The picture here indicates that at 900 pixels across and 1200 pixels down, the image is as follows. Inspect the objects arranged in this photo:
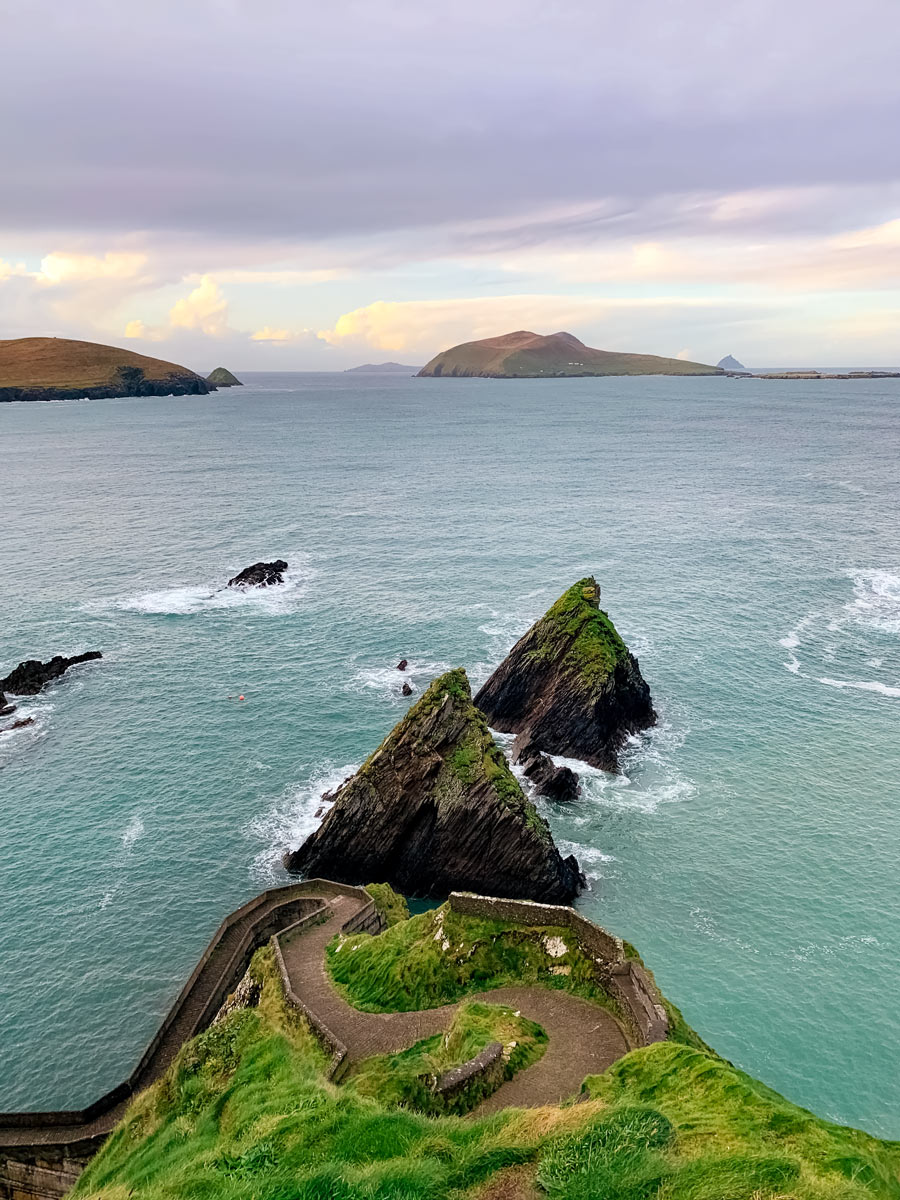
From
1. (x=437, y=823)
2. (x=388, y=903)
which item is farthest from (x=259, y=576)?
(x=388, y=903)

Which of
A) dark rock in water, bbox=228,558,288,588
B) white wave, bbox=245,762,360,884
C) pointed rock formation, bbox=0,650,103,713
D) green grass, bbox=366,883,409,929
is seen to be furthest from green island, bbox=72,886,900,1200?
dark rock in water, bbox=228,558,288,588

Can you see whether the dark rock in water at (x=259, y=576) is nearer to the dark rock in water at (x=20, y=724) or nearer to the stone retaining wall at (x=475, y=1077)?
the dark rock in water at (x=20, y=724)

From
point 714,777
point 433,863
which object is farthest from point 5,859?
point 714,777

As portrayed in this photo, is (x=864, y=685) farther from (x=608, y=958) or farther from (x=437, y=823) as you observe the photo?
(x=608, y=958)

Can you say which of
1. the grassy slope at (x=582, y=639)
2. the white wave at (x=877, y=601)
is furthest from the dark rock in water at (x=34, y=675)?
the white wave at (x=877, y=601)

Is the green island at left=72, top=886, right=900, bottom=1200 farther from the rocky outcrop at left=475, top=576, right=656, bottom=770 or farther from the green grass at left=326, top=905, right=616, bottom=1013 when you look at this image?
the rocky outcrop at left=475, top=576, right=656, bottom=770
